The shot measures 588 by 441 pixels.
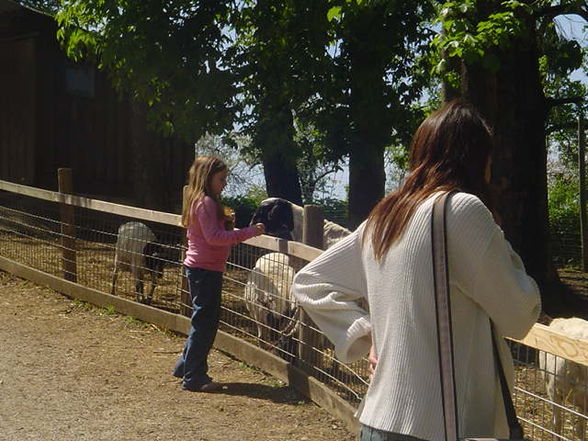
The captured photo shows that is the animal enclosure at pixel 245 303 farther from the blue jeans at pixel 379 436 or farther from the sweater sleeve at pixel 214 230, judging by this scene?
the blue jeans at pixel 379 436

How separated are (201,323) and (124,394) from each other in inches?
29.5

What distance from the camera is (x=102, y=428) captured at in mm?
5715

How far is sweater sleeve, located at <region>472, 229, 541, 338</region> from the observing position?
7.32 feet

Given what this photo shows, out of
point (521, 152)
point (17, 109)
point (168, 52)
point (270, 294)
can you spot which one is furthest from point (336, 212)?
point (270, 294)

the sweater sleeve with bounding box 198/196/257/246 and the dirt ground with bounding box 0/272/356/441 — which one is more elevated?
the sweater sleeve with bounding box 198/196/257/246

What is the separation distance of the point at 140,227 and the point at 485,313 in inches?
316

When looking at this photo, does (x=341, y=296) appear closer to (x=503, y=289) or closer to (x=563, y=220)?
(x=503, y=289)

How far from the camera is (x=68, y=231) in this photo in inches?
399

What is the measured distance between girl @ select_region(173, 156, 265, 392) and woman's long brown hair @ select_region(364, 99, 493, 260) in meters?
4.06

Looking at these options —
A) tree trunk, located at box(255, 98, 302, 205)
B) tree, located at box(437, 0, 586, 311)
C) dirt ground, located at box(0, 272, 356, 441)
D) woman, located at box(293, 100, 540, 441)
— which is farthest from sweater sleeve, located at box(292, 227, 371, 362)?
tree trunk, located at box(255, 98, 302, 205)

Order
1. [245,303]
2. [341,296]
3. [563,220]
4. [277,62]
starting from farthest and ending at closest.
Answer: [563,220] < [277,62] < [245,303] < [341,296]

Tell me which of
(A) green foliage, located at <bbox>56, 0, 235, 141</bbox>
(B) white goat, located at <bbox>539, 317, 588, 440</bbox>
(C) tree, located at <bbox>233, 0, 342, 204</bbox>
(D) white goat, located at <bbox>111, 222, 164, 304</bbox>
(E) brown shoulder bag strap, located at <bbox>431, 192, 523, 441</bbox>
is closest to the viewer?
(E) brown shoulder bag strap, located at <bbox>431, 192, 523, 441</bbox>

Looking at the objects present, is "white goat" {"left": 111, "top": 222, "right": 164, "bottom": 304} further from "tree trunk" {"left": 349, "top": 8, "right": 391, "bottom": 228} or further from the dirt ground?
"tree trunk" {"left": 349, "top": 8, "right": 391, "bottom": 228}

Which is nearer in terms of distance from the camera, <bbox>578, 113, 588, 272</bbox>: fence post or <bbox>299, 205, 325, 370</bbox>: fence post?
<bbox>299, 205, 325, 370</bbox>: fence post
